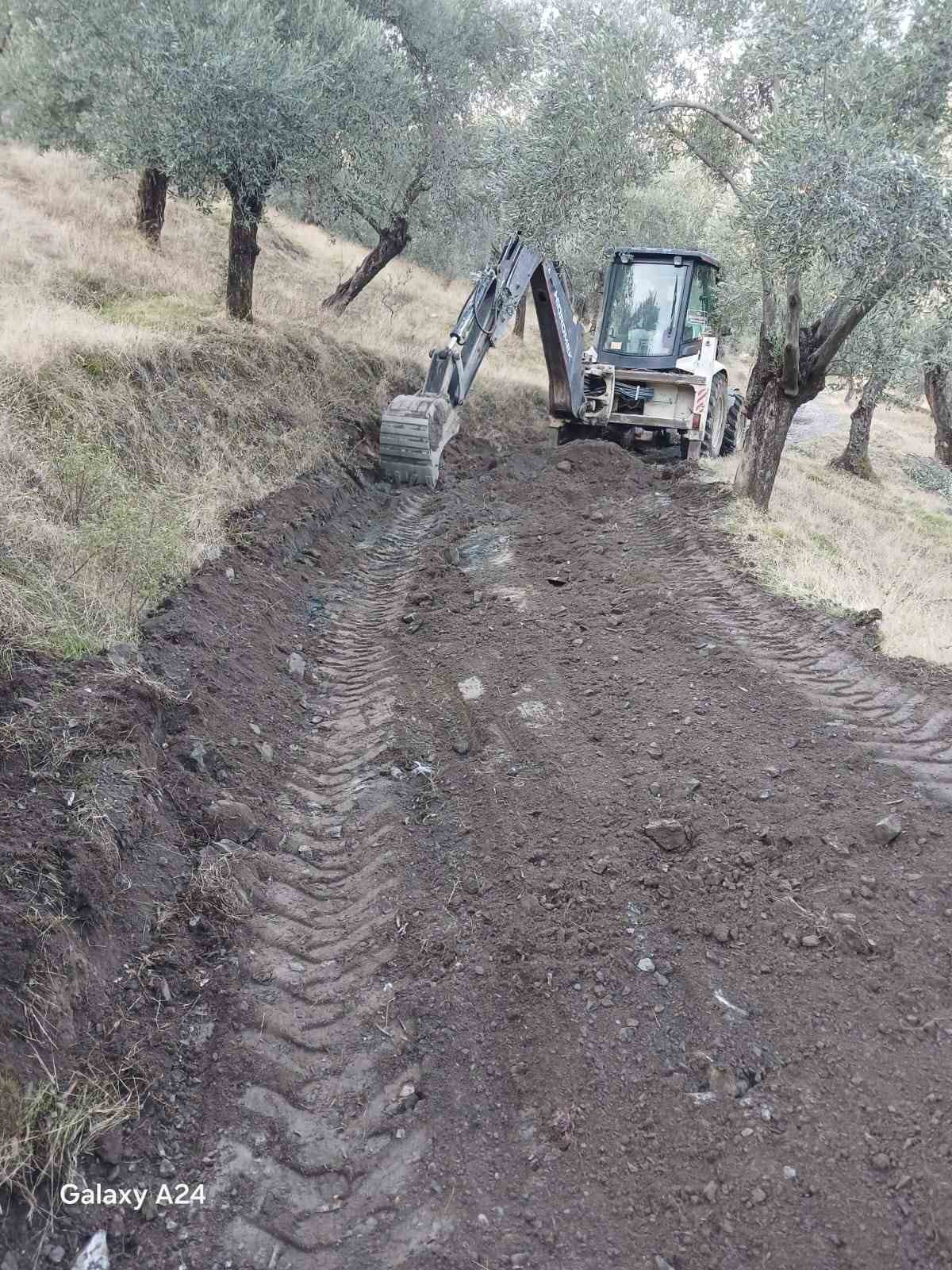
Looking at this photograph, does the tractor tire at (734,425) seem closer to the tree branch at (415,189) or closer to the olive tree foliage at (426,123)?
the olive tree foliage at (426,123)

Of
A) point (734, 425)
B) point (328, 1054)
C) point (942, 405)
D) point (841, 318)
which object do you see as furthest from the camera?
point (942, 405)

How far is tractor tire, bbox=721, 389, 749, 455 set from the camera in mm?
17000

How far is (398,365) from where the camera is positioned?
14.6m

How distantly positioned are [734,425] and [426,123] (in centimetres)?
796

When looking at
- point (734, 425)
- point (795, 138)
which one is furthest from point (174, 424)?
point (734, 425)

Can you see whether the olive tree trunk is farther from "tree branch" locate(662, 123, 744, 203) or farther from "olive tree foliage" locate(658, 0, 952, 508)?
"tree branch" locate(662, 123, 744, 203)

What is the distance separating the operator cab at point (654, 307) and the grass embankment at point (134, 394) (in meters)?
2.97

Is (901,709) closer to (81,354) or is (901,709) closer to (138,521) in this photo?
(138,521)

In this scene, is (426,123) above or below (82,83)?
above

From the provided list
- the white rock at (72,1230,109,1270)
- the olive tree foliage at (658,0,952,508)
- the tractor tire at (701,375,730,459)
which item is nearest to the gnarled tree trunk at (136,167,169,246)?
the olive tree foliage at (658,0,952,508)

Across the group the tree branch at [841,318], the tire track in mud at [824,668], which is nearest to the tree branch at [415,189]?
the tree branch at [841,318]

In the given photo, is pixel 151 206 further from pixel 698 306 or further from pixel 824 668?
pixel 824 668

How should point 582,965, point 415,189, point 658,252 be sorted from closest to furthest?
point 582,965
point 658,252
point 415,189

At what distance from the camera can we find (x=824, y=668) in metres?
6.35
